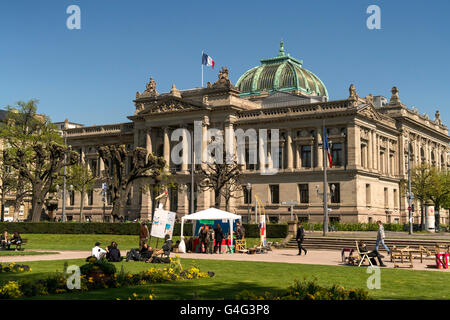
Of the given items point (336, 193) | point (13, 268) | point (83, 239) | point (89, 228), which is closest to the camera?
point (13, 268)

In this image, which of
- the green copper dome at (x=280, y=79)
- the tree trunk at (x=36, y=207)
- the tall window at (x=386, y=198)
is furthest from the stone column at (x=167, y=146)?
the tall window at (x=386, y=198)

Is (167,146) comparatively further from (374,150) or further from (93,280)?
(93,280)

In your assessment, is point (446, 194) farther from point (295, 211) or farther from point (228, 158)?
point (228, 158)

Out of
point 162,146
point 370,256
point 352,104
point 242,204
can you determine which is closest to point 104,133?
point 162,146

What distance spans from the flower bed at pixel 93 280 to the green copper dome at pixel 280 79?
7577 centimetres

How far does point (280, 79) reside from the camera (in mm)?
96875

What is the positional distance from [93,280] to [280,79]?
82483 mm

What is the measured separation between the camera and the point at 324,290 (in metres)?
13.6


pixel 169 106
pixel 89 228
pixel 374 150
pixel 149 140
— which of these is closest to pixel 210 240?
pixel 89 228

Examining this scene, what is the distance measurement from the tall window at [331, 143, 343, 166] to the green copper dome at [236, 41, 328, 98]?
19.8m
